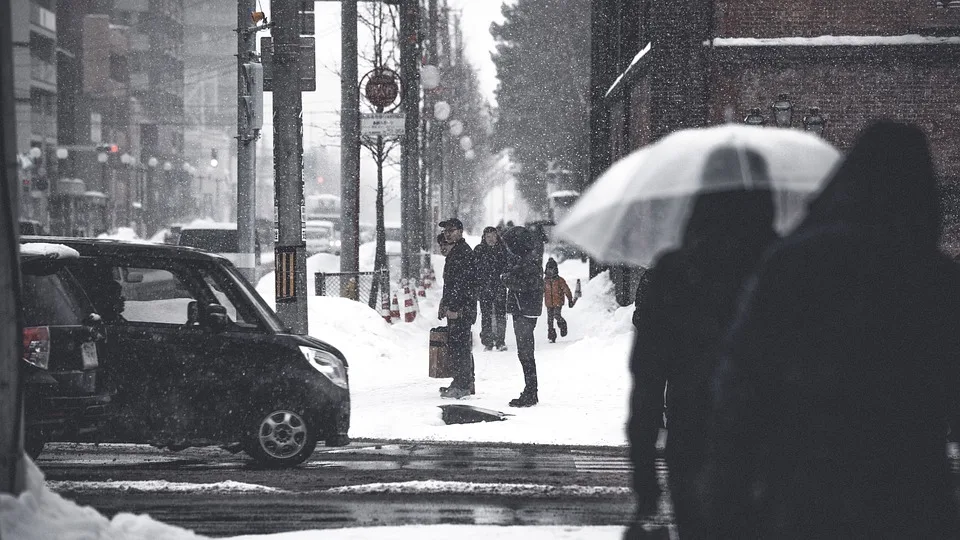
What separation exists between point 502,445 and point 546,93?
183 ft

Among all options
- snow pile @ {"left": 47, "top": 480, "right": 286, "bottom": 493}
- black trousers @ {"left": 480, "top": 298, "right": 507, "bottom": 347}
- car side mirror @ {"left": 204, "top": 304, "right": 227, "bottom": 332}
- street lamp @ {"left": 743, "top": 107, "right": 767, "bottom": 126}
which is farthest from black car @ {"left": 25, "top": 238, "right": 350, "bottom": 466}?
street lamp @ {"left": 743, "top": 107, "right": 767, "bottom": 126}

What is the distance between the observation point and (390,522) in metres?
7.25

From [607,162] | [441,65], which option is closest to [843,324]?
[607,162]

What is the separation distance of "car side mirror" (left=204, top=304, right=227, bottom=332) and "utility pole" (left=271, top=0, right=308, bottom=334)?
3.93 m

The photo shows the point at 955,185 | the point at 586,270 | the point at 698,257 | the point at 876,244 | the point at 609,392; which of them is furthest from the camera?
the point at 586,270

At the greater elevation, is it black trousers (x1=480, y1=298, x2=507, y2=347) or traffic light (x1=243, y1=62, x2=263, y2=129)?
traffic light (x1=243, y1=62, x2=263, y2=129)

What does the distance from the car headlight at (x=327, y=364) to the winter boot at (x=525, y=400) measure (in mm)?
3834

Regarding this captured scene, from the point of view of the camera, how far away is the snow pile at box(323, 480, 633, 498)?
828 cm

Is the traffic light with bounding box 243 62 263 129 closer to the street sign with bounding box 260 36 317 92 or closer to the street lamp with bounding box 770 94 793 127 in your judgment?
the street sign with bounding box 260 36 317 92

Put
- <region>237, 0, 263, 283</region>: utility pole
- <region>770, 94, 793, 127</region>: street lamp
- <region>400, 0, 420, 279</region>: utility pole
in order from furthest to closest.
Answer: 1. <region>400, 0, 420, 279</region>: utility pole
2. <region>770, 94, 793, 127</region>: street lamp
3. <region>237, 0, 263, 283</region>: utility pole

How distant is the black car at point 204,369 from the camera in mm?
8891

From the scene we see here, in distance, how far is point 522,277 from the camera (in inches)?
575

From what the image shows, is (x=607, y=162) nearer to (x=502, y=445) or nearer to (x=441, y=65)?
(x=441, y=65)

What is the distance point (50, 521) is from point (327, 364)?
4417 millimetres
